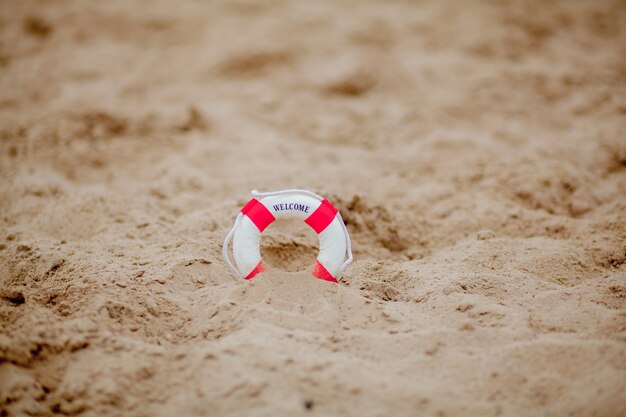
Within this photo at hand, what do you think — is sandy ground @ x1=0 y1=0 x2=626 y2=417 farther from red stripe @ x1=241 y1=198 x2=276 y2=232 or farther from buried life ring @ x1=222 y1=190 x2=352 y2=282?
red stripe @ x1=241 y1=198 x2=276 y2=232

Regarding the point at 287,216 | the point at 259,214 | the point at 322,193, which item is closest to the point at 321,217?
the point at 287,216

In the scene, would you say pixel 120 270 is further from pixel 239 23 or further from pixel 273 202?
pixel 239 23

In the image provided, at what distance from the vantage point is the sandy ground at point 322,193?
5.85 ft

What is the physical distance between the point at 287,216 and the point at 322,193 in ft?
2.10

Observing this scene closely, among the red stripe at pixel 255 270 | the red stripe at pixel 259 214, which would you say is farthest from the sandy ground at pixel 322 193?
the red stripe at pixel 259 214

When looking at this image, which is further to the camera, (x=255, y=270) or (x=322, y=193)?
(x=322, y=193)

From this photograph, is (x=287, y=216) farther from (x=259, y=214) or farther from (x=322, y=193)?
(x=322, y=193)

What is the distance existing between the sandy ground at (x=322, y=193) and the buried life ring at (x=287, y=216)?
95 mm

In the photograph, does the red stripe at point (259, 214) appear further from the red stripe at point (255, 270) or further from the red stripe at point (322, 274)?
the red stripe at point (322, 274)

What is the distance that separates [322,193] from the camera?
291 centimetres

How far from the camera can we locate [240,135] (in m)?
4.09

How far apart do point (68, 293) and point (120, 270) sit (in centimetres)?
23

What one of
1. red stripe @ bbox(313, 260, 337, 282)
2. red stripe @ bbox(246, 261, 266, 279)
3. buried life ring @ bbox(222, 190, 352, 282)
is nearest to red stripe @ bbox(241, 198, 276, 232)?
buried life ring @ bbox(222, 190, 352, 282)

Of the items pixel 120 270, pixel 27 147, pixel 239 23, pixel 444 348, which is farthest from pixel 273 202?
pixel 239 23
